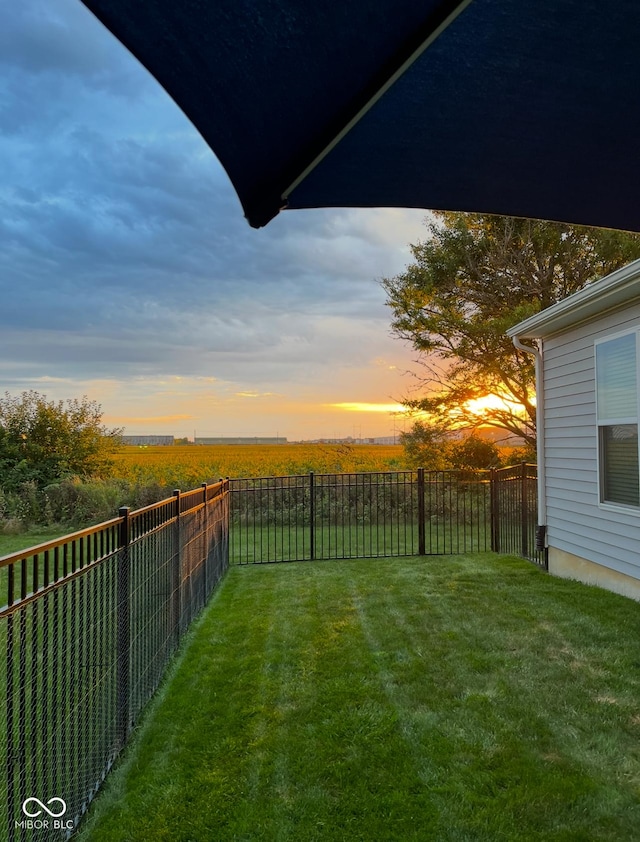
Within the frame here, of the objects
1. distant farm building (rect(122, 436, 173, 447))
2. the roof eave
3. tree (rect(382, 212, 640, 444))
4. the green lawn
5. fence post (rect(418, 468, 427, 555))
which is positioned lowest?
the green lawn

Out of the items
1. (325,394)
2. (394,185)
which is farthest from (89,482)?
(394,185)

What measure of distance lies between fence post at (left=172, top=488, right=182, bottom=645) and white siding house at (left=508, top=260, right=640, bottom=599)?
13.1ft

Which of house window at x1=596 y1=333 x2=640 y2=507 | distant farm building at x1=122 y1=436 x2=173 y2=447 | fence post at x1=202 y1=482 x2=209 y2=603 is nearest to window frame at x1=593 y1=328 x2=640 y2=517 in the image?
house window at x1=596 y1=333 x2=640 y2=507

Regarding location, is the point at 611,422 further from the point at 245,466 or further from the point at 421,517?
the point at 245,466

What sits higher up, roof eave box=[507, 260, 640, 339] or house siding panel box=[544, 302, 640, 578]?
roof eave box=[507, 260, 640, 339]

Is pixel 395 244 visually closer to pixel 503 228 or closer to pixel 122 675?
pixel 503 228

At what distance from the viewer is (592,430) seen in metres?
5.58

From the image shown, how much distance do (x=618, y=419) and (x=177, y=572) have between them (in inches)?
166

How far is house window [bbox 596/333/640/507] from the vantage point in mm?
4906

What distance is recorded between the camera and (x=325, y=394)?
20.2 metres

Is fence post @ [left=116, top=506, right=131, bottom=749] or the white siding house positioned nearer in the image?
fence post @ [left=116, top=506, right=131, bottom=749]

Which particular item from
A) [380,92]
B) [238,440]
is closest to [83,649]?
[380,92]

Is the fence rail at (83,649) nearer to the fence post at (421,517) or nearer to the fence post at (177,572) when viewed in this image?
the fence post at (177,572)

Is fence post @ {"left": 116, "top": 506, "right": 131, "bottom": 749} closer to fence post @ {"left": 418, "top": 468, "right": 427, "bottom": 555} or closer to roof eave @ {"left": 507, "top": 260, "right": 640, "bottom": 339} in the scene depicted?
roof eave @ {"left": 507, "top": 260, "right": 640, "bottom": 339}
